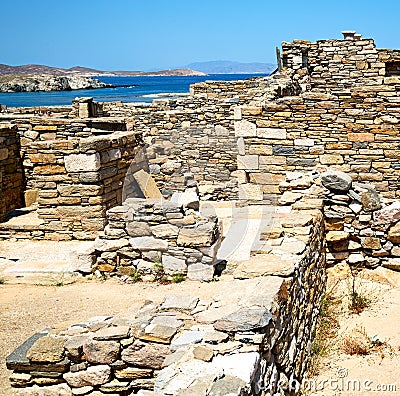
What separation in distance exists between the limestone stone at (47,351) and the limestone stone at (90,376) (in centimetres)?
18

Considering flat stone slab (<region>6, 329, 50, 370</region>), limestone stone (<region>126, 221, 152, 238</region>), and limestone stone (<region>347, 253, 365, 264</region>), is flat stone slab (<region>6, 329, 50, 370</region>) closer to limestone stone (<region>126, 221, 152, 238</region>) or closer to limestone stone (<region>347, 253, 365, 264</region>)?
limestone stone (<region>126, 221, 152, 238</region>)

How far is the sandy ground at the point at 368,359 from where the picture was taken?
5.02 metres

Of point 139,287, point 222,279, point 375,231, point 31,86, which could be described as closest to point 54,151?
point 139,287

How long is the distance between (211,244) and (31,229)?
384 cm

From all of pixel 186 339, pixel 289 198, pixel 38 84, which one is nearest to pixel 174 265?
pixel 289 198

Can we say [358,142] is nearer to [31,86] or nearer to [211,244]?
[211,244]

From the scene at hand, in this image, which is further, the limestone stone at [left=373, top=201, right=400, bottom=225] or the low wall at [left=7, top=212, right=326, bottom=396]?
the limestone stone at [left=373, top=201, right=400, bottom=225]

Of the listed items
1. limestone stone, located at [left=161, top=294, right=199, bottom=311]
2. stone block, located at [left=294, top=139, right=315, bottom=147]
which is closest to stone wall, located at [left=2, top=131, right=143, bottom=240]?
stone block, located at [left=294, top=139, right=315, bottom=147]

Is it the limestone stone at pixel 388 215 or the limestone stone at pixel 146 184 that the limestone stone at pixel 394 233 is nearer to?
the limestone stone at pixel 388 215

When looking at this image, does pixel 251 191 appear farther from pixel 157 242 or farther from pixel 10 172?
pixel 10 172

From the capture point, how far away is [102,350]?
397 centimetres

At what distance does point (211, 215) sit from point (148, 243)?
169cm

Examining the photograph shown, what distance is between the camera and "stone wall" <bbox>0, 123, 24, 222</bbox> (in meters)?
10.5

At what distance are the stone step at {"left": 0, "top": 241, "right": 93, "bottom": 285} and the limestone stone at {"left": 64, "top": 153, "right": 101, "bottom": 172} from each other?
3.99 ft
